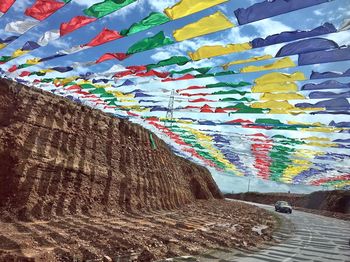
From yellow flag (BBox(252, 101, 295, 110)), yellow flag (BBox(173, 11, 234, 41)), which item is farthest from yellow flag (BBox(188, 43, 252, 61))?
yellow flag (BBox(252, 101, 295, 110))

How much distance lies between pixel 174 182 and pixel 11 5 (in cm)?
2182

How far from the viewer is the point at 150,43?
36.4 ft

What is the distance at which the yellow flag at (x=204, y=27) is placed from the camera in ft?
31.4

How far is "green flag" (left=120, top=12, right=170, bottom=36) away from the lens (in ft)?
31.7

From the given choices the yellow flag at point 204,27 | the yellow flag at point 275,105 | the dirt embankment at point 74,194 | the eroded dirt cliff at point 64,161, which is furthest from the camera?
the yellow flag at point 275,105

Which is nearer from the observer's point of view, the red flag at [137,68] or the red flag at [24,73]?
the red flag at [137,68]

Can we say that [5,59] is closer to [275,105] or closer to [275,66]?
[275,66]

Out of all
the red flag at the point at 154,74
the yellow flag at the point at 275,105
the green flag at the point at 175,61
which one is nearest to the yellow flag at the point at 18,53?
the red flag at the point at 154,74

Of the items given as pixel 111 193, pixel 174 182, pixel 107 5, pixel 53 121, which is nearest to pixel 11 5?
pixel 107 5

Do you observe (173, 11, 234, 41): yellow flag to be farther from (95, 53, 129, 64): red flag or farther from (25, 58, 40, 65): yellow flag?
(25, 58, 40, 65): yellow flag

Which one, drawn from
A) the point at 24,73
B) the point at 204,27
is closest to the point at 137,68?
the point at 204,27

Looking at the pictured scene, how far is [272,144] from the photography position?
24.9 meters

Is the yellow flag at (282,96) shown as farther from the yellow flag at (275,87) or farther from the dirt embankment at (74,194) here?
the dirt embankment at (74,194)

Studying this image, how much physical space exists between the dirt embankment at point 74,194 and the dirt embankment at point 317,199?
39.8 m
